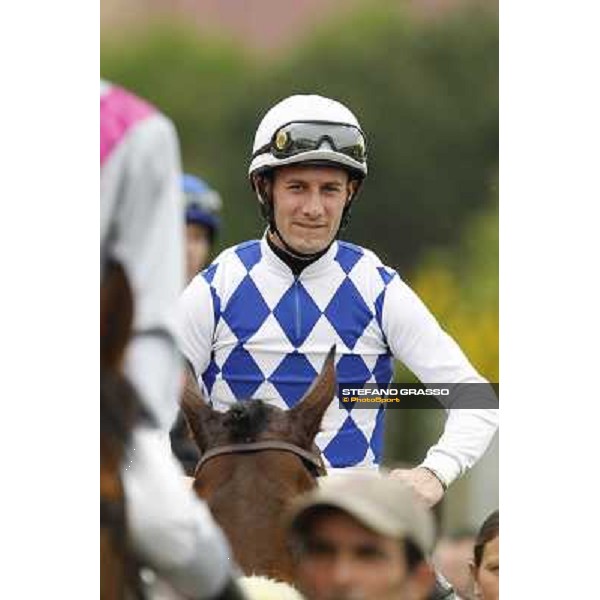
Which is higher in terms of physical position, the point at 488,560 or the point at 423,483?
the point at 423,483

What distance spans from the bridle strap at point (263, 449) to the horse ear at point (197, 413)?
0.05 meters

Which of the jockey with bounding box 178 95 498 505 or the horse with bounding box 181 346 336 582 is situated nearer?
the horse with bounding box 181 346 336 582

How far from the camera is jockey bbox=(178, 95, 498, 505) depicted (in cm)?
326

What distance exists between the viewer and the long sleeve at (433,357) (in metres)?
3.31

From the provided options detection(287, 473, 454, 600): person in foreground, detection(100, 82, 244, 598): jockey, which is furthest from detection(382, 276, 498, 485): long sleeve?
detection(100, 82, 244, 598): jockey

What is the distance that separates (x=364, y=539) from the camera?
2342mm

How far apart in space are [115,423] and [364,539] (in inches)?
16.4

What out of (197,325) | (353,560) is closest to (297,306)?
(197,325)

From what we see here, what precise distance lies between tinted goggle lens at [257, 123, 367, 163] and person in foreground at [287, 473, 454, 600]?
988 mm

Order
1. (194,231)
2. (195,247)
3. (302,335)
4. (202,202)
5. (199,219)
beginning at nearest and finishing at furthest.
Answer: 1. (302,335)
2. (202,202)
3. (199,219)
4. (194,231)
5. (195,247)

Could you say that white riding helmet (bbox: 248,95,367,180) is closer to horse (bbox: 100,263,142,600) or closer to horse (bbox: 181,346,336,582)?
horse (bbox: 181,346,336,582)

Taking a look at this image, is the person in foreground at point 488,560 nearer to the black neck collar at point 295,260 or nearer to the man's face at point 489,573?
the man's face at point 489,573

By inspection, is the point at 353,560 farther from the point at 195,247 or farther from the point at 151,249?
the point at 195,247
